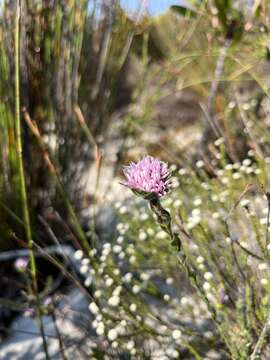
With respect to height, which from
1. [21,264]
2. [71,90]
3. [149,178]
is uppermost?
[71,90]

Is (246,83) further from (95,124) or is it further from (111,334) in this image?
(111,334)

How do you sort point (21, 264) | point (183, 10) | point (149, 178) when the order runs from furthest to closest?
1. point (183, 10)
2. point (21, 264)
3. point (149, 178)

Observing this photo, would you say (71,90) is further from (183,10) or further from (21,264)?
(21,264)

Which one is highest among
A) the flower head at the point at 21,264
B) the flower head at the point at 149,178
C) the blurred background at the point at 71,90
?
the blurred background at the point at 71,90

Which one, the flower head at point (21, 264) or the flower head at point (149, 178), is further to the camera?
the flower head at point (21, 264)

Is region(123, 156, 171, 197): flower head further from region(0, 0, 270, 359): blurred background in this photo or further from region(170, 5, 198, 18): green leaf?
region(170, 5, 198, 18): green leaf

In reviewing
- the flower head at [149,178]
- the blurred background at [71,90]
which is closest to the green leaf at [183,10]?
the blurred background at [71,90]

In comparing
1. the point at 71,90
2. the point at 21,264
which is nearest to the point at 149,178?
the point at 21,264

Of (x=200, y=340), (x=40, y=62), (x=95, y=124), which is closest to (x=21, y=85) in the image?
(x=40, y=62)

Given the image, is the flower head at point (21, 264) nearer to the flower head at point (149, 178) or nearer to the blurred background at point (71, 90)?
the blurred background at point (71, 90)
